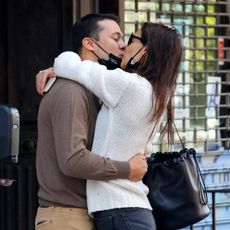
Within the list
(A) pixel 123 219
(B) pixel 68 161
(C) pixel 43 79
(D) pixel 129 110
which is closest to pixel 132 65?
(D) pixel 129 110

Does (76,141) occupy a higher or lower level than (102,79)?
lower

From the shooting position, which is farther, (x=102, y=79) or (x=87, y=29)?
(x=87, y=29)

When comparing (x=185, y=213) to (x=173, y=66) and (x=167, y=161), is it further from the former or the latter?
(x=173, y=66)

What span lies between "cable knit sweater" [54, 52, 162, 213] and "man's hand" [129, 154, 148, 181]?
2 centimetres

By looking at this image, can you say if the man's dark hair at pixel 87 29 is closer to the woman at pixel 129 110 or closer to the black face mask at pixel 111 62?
the black face mask at pixel 111 62

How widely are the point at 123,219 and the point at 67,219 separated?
0.74 ft

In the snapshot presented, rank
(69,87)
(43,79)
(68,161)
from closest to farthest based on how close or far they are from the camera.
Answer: (68,161) → (69,87) → (43,79)

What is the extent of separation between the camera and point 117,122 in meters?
2.87

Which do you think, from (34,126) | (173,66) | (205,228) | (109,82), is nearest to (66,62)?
(109,82)

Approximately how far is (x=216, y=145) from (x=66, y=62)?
4062 millimetres

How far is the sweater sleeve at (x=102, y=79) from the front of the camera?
2855mm

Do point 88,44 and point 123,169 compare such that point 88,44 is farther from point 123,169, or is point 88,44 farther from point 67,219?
point 67,219

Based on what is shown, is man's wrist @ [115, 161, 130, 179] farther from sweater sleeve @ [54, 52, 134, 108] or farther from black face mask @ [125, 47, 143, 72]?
black face mask @ [125, 47, 143, 72]

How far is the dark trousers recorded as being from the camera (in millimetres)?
2846
